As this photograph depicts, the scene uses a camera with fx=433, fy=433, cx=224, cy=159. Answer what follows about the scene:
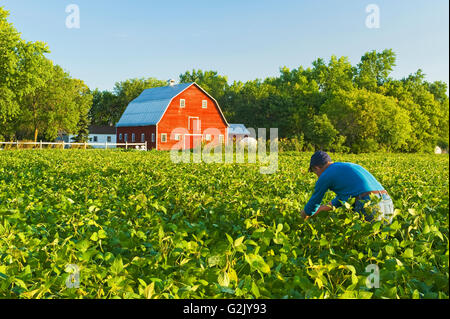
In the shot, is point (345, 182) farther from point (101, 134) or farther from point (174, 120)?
point (101, 134)

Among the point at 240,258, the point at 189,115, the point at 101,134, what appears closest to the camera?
the point at 240,258

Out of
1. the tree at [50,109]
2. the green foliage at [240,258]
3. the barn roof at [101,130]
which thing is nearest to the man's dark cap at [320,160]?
the green foliage at [240,258]

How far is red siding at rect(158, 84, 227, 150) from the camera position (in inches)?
1791

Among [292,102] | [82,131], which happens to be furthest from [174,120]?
[292,102]

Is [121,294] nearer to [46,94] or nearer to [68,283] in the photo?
[68,283]

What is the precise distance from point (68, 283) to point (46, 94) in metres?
56.7

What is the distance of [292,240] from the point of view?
3.13 metres

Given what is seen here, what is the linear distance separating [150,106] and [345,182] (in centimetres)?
4509

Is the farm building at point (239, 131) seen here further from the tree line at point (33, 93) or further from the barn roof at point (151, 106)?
the tree line at point (33, 93)

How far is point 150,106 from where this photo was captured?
4806 cm

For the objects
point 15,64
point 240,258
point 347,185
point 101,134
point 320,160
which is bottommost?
point 240,258
